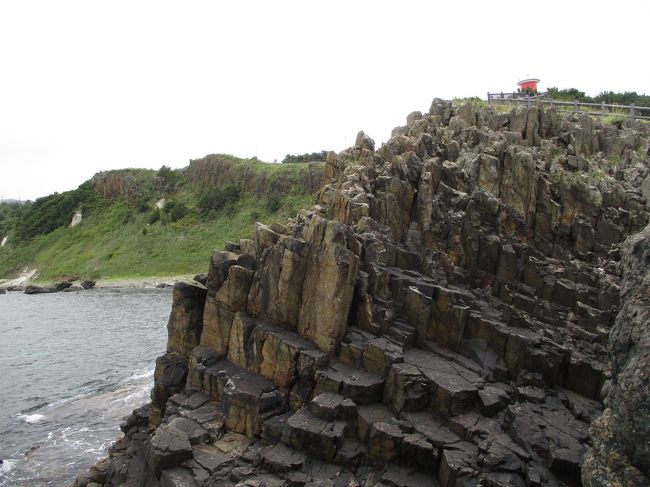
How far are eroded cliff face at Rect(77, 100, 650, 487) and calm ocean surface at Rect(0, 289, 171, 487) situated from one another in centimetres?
561

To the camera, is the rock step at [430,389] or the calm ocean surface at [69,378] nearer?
the rock step at [430,389]

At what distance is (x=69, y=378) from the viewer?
39656 mm

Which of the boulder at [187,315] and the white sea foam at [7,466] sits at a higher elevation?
the boulder at [187,315]

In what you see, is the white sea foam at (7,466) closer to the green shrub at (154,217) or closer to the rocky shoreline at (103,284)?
the rocky shoreline at (103,284)

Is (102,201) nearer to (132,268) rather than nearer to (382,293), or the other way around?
(132,268)

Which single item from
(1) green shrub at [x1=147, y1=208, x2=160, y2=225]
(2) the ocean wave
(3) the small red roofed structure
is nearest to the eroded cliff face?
(2) the ocean wave

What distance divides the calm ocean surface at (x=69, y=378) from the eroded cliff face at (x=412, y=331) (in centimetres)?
561

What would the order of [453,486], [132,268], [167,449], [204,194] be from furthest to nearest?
[204,194] → [132,268] → [167,449] → [453,486]

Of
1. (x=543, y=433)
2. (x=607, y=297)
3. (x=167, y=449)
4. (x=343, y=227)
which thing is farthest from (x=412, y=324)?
(x=167, y=449)

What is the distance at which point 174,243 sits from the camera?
91125 millimetres

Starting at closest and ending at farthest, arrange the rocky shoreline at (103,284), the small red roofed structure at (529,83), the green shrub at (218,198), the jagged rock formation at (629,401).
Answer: the jagged rock formation at (629,401) → the small red roofed structure at (529,83) → the rocky shoreline at (103,284) → the green shrub at (218,198)

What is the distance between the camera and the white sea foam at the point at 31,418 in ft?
105

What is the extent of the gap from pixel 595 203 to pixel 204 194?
85.9m

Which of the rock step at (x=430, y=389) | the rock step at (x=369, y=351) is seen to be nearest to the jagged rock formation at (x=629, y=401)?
the rock step at (x=430, y=389)
